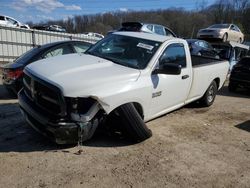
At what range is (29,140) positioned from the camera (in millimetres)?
5188

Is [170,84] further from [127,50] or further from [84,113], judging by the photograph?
[84,113]

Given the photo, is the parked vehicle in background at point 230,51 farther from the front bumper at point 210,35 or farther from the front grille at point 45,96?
the front grille at point 45,96

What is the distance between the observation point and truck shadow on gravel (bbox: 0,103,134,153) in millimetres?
4883

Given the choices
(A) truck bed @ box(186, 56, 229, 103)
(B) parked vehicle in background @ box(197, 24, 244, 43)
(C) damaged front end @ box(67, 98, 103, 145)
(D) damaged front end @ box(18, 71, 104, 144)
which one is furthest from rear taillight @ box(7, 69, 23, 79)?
(B) parked vehicle in background @ box(197, 24, 244, 43)

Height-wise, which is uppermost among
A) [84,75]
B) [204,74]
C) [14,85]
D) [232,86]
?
[84,75]

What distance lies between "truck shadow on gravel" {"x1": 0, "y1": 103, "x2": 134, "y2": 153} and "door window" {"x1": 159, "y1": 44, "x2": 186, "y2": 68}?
1.61 metres

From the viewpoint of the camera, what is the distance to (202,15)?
6838 cm

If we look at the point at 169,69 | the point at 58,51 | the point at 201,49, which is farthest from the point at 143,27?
the point at 169,69

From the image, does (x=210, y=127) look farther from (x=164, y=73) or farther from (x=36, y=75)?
(x=36, y=75)

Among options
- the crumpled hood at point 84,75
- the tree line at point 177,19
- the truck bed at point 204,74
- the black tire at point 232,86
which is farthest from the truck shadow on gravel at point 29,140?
the tree line at point 177,19

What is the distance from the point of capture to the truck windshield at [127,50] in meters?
5.58

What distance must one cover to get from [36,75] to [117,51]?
1759 mm

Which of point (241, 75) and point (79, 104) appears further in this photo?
point (241, 75)

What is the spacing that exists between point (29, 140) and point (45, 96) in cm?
96
